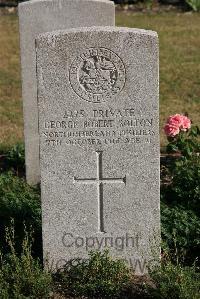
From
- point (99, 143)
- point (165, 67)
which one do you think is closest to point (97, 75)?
point (99, 143)

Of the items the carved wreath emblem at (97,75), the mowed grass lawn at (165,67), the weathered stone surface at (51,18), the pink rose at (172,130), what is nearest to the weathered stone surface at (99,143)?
the carved wreath emblem at (97,75)

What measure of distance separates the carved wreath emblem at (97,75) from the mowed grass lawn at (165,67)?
3.63m

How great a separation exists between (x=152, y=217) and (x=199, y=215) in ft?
3.12

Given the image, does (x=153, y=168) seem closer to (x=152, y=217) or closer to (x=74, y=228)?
(x=152, y=217)

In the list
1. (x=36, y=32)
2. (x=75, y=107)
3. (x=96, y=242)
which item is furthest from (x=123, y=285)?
(x=36, y=32)

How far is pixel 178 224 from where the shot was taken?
254 inches

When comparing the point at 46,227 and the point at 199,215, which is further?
the point at 199,215

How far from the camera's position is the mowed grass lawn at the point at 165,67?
10.3 meters

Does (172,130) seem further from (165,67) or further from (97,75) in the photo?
(165,67)

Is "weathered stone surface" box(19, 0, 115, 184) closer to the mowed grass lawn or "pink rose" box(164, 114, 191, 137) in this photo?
"pink rose" box(164, 114, 191, 137)

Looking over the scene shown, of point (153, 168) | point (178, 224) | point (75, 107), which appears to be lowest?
point (178, 224)

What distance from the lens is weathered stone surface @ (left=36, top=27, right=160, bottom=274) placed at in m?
5.55

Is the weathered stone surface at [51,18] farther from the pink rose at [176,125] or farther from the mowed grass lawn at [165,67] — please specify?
the mowed grass lawn at [165,67]

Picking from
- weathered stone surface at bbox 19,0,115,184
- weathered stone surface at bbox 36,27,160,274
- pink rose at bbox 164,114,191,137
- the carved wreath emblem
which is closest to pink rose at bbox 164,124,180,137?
pink rose at bbox 164,114,191,137
